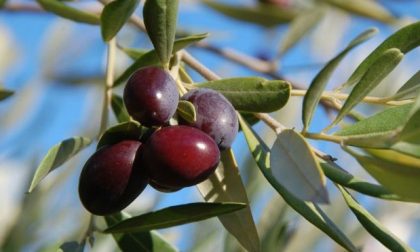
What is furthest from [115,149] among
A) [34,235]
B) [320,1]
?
[320,1]

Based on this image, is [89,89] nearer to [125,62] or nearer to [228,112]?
[125,62]

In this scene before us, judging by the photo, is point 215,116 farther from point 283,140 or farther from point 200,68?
point 200,68

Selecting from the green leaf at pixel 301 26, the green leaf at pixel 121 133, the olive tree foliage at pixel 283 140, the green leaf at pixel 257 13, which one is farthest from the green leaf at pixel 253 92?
the green leaf at pixel 257 13

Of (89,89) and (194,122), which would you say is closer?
(194,122)

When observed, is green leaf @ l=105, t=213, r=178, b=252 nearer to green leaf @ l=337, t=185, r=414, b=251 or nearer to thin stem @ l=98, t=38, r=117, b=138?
thin stem @ l=98, t=38, r=117, b=138

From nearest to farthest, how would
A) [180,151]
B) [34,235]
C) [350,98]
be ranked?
[180,151]
[350,98]
[34,235]

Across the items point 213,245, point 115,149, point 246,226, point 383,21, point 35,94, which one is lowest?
point 35,94

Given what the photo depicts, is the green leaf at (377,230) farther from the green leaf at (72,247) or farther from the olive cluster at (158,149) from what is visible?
the green leaf at (72,247)

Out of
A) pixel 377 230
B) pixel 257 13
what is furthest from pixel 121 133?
pixel 257 13
